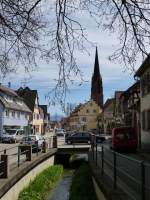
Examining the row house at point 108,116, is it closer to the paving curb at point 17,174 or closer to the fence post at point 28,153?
the paving curb at point 17,174

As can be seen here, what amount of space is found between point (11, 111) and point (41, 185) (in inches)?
2489

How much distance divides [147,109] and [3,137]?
27019mm

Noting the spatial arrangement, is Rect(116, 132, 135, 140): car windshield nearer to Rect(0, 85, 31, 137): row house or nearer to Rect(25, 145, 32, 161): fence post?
Rect(25, 145, 32, 161): fence post

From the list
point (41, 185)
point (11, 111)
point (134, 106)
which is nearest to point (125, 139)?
point (134, 106)

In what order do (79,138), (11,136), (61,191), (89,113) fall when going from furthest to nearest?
1. (89,113)
2. (11,136)
3. (79,138)
4. (61,191)

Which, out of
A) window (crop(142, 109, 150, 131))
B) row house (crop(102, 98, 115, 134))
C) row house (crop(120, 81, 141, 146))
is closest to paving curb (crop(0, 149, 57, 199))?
window (crop(142, 109, 150, 131))

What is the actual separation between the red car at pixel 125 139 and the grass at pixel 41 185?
8.69 m

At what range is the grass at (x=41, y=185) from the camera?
22281mm

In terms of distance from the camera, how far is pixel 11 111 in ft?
292

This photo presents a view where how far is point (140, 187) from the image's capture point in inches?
448

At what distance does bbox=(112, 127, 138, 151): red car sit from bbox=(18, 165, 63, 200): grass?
8690 mm

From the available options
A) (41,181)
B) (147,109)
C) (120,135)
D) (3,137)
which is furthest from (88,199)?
(3,137)

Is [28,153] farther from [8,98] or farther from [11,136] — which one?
[8,98]

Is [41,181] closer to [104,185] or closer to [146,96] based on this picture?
[104,185]
